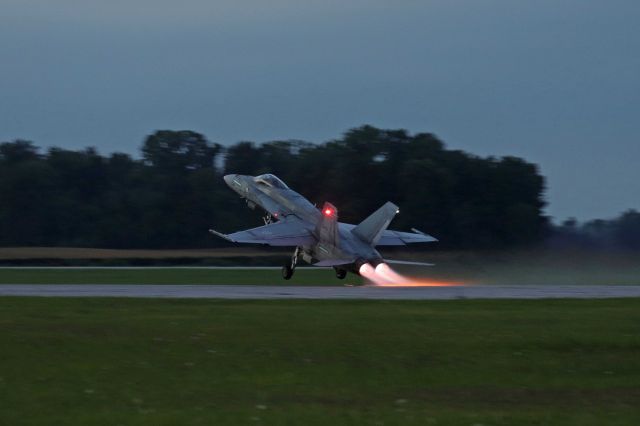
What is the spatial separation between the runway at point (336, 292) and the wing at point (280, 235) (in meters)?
6.59

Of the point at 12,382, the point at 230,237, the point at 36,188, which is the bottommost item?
the point at 12,382

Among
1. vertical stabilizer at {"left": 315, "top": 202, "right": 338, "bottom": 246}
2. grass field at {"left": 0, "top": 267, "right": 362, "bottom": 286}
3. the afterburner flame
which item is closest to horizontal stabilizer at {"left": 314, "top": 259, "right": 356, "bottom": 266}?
the afterburner flame

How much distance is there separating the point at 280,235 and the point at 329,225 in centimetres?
371

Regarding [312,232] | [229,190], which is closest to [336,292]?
[312,232]

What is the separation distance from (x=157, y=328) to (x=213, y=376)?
18.8ft

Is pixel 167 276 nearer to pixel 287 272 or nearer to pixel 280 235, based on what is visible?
pixel 287 272

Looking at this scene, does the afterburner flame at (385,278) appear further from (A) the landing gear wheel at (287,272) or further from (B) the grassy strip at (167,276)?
(A) the landing gear wheel at (287,272)

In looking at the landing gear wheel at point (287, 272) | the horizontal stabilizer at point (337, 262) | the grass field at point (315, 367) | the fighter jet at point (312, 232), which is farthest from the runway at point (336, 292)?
the landing gear wheel at point (287, 272)

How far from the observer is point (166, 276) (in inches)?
1993

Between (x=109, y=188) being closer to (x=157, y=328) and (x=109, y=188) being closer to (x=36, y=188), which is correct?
(x=36, y=188)

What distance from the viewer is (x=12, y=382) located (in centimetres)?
1650

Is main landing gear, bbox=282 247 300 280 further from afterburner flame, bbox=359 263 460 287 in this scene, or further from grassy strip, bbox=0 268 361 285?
afterburner flame, bbox=359 263 460 287

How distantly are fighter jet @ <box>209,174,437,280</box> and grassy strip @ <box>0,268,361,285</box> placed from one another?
5.31 ft

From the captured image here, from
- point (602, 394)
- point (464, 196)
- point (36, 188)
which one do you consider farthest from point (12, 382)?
point (36, 188)
